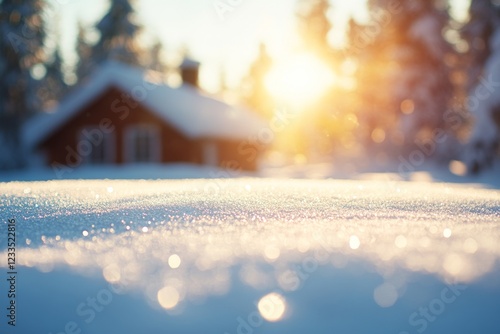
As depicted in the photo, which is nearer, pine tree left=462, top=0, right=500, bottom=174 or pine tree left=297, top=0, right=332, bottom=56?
pine tree left=462, top=0, right=500, bottom=174

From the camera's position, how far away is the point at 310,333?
95.4 inches

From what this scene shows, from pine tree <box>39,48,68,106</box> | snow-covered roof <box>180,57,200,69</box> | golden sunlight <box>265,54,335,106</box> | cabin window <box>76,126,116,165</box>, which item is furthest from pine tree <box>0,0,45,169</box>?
golden sunlight <box>265,54,335,106</box>

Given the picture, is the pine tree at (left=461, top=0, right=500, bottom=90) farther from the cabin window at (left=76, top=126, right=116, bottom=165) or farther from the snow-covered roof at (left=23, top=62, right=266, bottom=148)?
the cabin window at (left=76, top=126, right=116, bottom=165)

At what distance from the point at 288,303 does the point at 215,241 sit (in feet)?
2.45

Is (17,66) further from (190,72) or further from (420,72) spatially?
(420,72)

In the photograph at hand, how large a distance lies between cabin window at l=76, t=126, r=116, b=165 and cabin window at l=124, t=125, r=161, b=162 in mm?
790

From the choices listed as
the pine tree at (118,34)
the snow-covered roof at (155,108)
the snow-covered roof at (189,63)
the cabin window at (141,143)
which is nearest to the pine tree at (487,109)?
the snow-covered roof at (155,108)

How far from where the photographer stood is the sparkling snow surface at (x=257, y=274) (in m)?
2.52

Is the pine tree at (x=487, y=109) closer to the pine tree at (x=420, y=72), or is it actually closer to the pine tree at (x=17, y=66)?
the pine tree at (x=420, y=72)

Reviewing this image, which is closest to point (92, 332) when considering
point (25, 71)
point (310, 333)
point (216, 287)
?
point (216, 287)

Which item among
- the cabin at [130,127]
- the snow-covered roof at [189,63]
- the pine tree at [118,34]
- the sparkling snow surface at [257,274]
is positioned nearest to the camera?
the sparkling snow surface at [257,274]

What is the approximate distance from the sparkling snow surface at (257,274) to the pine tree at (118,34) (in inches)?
1282

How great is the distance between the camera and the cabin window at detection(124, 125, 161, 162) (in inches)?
831

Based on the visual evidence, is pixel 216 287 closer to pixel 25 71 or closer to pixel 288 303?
pixel 288 303
